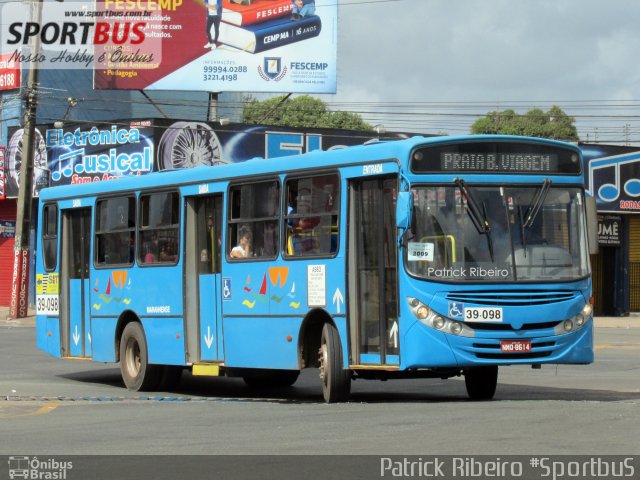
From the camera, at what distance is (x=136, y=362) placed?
739 inches

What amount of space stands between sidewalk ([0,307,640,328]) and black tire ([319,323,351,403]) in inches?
958

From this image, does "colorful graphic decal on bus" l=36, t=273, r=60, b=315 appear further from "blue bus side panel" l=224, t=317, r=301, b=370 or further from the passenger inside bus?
the passenger inside bus

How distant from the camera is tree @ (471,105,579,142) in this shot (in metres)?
86.1

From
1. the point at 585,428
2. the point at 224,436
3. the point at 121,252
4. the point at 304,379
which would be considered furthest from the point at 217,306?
the point at 585,428

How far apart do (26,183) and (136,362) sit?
2083cm

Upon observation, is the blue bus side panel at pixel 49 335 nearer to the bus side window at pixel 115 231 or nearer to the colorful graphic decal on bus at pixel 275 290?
the bus side window at pixel 115 231

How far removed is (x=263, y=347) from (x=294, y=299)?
985 mm

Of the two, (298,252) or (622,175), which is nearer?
(298,252)

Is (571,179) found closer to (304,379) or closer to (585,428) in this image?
(585,428)

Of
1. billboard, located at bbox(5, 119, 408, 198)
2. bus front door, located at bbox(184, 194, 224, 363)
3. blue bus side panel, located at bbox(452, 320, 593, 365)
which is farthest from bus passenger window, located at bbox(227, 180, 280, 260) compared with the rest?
billboard, located at bbox(5, 119, 408, 198)

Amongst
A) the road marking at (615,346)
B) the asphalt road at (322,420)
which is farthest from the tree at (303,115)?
the asphalt road at (322,420)

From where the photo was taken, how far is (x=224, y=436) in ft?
36.7

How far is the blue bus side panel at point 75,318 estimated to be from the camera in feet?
65.9
